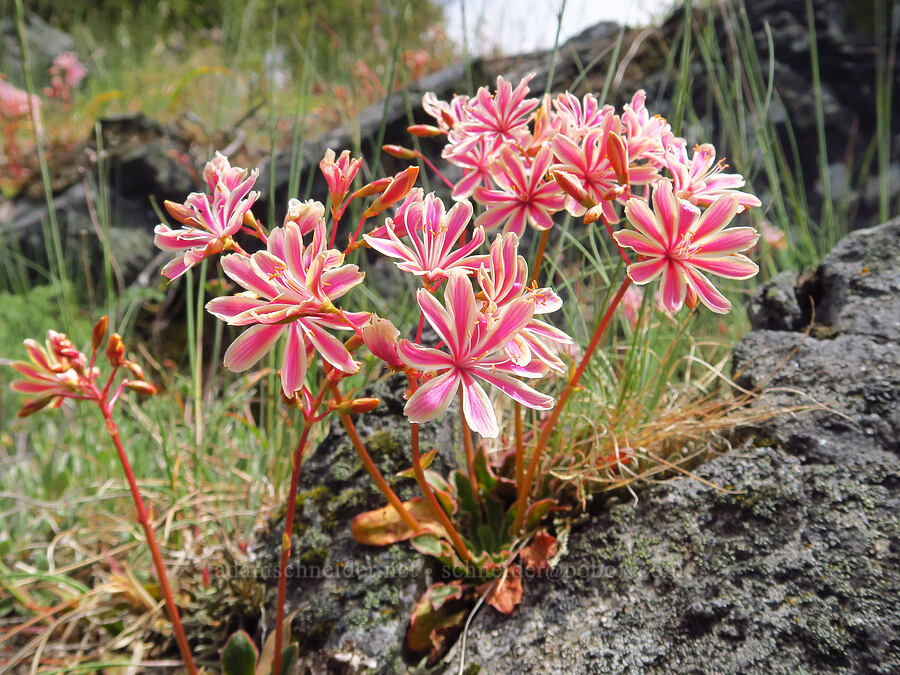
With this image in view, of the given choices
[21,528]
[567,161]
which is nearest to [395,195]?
[567,161]

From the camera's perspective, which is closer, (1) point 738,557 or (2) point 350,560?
(1) point 738,557

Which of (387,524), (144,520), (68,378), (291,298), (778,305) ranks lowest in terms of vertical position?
(387,524)

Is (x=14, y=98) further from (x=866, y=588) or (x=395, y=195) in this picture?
(x=866, y=588)

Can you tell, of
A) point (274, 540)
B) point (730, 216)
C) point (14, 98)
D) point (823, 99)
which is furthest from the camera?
point (14, 98)

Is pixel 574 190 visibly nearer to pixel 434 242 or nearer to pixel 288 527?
pixel 434 242

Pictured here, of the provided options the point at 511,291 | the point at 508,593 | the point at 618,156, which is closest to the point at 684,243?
the point at 618,156

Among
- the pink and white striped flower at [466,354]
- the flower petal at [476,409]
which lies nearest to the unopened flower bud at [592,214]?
the pink and white striped flower at [466,354]

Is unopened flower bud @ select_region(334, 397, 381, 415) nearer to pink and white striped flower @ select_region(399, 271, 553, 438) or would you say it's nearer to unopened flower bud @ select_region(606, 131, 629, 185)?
pink and white striped flower @ select_region(399, 271, 553, 438)
